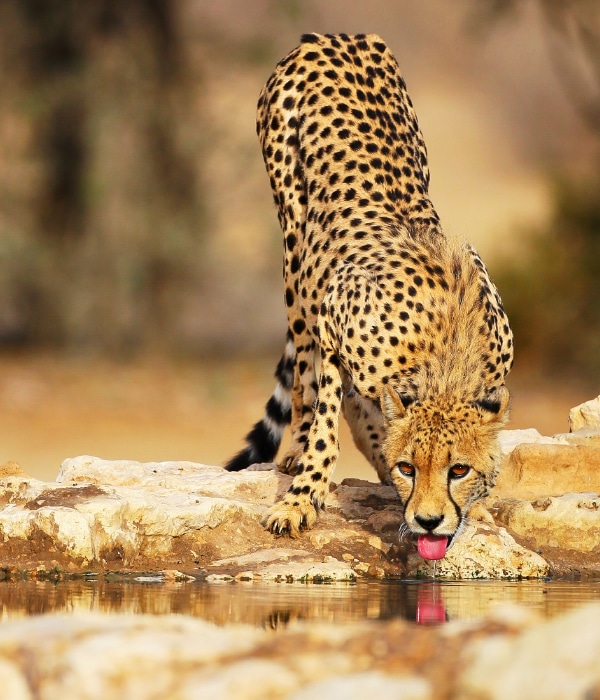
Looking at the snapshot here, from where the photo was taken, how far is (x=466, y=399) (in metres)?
4.66

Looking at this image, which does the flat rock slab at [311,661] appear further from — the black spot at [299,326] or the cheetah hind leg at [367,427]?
the black spot at [299,326]

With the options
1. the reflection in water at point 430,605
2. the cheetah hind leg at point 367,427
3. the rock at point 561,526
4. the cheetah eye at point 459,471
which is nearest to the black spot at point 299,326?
the cheetah hind leg at point 367,427

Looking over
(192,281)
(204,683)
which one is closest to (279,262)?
(192,281)

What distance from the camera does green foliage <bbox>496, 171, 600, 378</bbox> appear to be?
15.2 meters

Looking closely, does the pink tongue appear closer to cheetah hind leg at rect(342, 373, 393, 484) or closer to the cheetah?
the cheetah

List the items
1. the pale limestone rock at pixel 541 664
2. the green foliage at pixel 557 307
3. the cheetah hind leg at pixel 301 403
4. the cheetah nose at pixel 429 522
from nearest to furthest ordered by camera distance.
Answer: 1. the pale limestone rock at pixel 541 664
2. the cheetah nose at pixel 429 522
3. the cheetah hind leg at pixel 301 403
4. the green foliage at pixel 557 307

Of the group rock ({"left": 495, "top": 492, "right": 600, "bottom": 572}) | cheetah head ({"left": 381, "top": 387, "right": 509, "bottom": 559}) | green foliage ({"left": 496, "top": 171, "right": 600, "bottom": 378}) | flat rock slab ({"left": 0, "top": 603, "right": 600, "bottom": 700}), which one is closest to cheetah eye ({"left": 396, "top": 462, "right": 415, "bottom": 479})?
cheetah head ({"left": 381, "top": 387, "right": 509, "bottom": 559})

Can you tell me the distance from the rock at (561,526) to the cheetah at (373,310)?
48cm

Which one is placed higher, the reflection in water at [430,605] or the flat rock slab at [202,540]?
the flat rock slab at [202,540]

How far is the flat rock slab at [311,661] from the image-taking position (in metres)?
2.19

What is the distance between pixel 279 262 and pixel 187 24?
292 centimetres

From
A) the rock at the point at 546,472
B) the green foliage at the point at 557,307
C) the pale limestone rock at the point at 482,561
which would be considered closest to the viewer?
the pale limestone rock at the point at 482,561

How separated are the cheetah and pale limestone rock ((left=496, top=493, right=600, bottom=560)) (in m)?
0.48

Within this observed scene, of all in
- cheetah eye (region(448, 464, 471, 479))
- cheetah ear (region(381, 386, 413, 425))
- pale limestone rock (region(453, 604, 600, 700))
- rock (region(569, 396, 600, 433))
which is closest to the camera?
pale limestone rock (region(453, 604, 600, 700))
